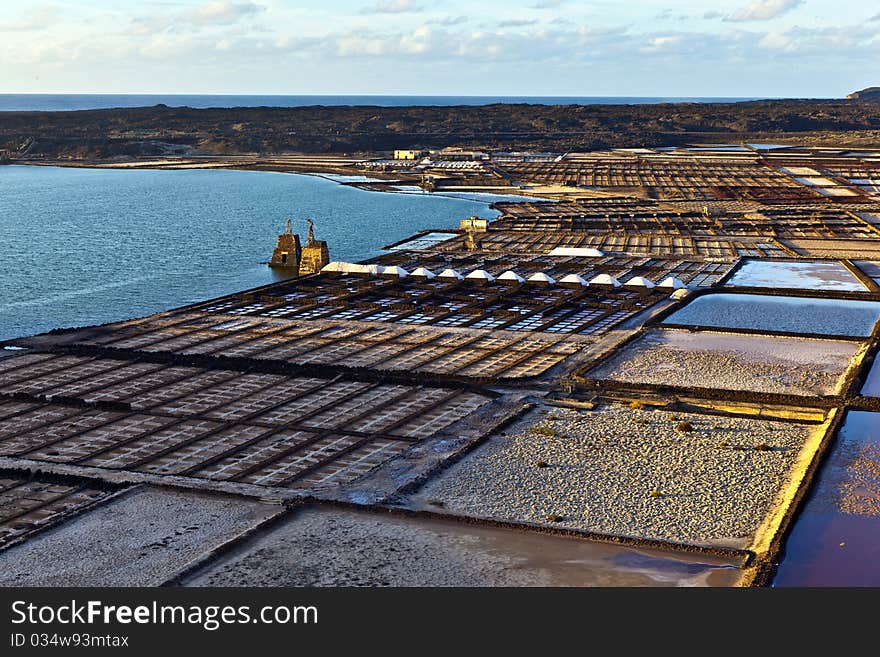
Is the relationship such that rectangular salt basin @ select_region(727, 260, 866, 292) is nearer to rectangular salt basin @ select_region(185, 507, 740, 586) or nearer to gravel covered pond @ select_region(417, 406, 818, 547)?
gravel covered pond @ select_region(417, 406, 818, 547)

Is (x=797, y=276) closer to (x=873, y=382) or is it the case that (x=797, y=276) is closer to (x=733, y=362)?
(x=733, y=362)

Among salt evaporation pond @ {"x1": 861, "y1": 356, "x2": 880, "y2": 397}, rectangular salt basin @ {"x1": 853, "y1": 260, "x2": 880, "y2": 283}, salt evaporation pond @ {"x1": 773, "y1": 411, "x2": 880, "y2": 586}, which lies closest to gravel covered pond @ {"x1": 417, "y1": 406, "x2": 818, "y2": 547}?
salt evaporation pond @ {"x1": 773, "y1": 411, "x2": 880, "y2": 586}

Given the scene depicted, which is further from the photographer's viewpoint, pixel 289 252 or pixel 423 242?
pixel 423 242

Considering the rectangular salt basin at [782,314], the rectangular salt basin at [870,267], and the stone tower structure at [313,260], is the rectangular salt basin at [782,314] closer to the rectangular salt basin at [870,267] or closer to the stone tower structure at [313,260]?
the rectangular salt basin at [870,267]

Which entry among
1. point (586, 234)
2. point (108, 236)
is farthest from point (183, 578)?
point (108, 236)

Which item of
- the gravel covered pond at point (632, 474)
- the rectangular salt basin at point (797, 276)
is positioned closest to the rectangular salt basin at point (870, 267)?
the rectangular salt basin at point (797, 276)

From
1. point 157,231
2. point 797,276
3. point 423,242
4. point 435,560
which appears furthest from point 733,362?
point 157,231

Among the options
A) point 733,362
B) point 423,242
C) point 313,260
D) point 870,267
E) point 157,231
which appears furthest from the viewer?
point 157,231
